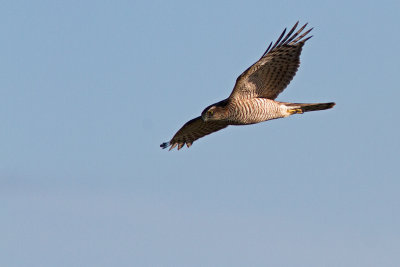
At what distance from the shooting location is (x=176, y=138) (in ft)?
92.8

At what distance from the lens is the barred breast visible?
25.0m

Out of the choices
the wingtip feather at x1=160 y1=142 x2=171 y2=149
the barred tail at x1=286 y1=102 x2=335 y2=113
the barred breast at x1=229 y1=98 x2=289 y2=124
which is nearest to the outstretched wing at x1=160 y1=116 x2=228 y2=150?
the wingtip feather at x1=160 y1=142 x2=171 y2=149

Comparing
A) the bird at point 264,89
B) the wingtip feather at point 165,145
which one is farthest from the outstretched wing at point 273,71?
the wingtip feather at point 165,145

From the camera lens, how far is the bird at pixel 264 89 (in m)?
24.6

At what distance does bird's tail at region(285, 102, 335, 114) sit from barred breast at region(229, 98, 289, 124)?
1.71 ft

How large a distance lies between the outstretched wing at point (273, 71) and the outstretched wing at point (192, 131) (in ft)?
5.00

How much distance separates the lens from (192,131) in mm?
27875

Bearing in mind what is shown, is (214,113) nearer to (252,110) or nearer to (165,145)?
(252,110)

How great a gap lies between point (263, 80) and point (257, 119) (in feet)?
2.83

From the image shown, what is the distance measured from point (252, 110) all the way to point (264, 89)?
60 centimetres

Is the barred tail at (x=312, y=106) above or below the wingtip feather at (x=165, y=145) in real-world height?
below

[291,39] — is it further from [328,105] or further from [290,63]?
[328,105]

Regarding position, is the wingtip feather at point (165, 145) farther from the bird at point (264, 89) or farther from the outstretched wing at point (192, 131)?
the bird at point (264, 89)

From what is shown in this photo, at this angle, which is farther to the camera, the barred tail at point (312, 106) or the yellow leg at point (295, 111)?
the barred tail at point (312, 106)
